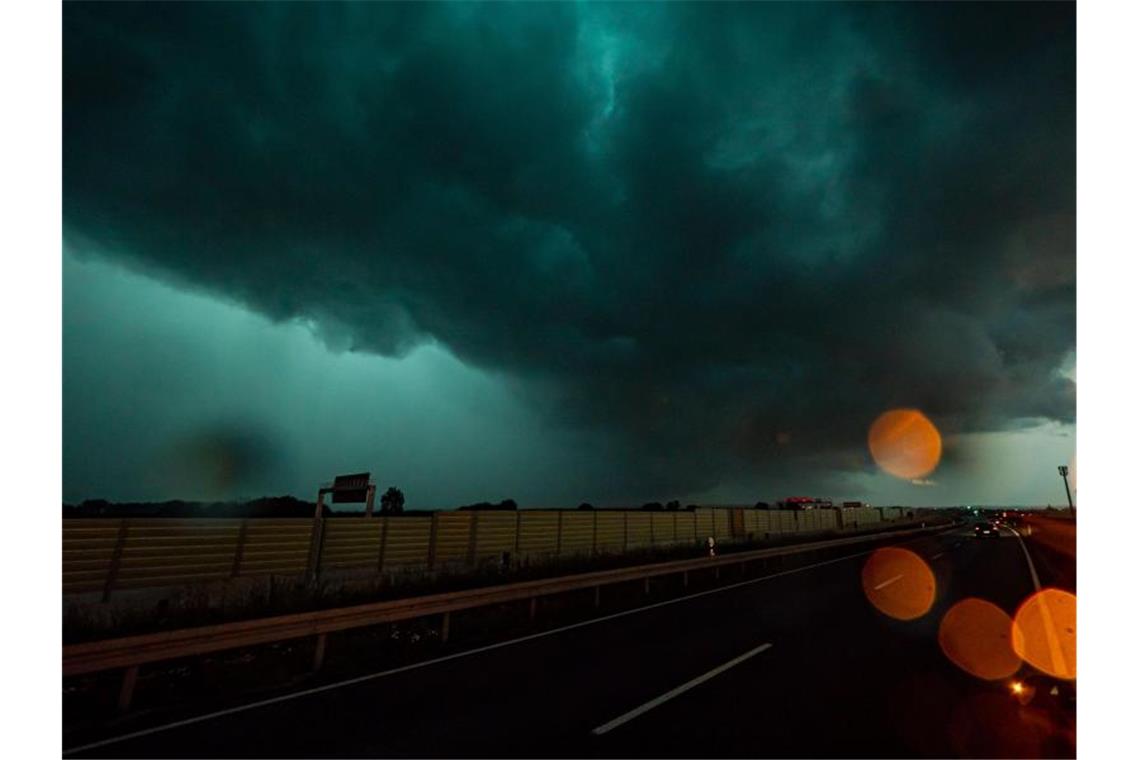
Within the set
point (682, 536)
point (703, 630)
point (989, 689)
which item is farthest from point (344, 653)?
point (682, 536)

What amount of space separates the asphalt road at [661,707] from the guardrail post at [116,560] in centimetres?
1285

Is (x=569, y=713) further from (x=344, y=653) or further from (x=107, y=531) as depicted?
(x=107, y=531)

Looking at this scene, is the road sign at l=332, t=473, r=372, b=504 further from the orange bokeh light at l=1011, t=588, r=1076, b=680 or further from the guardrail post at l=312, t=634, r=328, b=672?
the orange bokeh light at l=1011, t=588, r=1076, b=680

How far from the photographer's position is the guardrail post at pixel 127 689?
6.56 metres

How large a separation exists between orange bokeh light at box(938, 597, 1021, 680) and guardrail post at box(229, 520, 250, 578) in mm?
18769

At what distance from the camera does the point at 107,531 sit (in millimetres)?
16094

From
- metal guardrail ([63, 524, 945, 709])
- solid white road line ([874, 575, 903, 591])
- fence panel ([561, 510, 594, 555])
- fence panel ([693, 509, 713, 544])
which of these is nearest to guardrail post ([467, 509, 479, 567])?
fence panel ([561, 510, 594, 555])

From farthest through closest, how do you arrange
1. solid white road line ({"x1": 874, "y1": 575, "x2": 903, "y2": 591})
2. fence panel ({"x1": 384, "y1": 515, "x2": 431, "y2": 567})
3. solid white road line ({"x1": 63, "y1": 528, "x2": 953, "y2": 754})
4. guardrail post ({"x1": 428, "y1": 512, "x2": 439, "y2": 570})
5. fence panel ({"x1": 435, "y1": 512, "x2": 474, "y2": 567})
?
fence panel ({"x1": 435, "y1": 512, "x2": 474, "y2": 567}), guardrail post ({"x1": 428, "y1": 512, "x2": 439, "y2": 570}), fence panel ({"x1": 384, "y1": 515, "x2": 431, "y2": 567}), solid white road line ({"x1": 874, "y1": 575, "x2": 903, "y2": 591}), solid white road line ({"x1": 63, "y1": 528, "x2": 953, "y2": 754})

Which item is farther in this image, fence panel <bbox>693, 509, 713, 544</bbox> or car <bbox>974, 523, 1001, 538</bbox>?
fence panel <bbox>693, 509, 713, 544</bbox>

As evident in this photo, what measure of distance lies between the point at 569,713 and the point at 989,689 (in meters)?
5.06

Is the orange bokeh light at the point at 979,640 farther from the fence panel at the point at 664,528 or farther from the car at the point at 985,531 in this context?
the car at the point at 985,531

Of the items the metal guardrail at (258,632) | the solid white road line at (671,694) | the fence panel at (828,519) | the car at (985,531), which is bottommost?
the fence panel at (828,519)

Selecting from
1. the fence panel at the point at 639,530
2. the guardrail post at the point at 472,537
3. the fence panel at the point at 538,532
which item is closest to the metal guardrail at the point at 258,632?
the guardrail post at the point at 472,537

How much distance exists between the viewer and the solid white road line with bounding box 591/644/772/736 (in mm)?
5762
